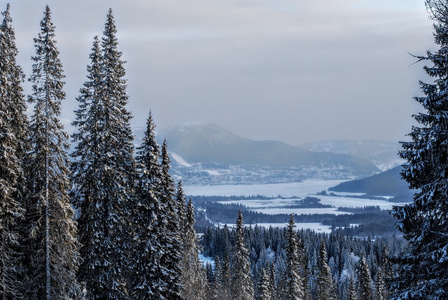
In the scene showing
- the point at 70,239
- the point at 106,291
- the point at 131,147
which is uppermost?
the point at 131,147

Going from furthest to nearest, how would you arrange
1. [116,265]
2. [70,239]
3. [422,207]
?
[116,265]
[70,239]
[422,207]

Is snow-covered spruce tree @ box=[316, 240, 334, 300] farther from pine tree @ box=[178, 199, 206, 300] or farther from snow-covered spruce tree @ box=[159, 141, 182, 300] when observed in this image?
snow-covered spruce tree @ box=[159, 141, 182, 300]

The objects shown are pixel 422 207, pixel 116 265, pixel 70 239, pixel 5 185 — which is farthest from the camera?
pixel 116 265

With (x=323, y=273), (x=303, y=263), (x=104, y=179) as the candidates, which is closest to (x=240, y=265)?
(x=323, y=273)

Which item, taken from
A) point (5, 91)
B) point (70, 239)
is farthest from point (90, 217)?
point (5, 91)

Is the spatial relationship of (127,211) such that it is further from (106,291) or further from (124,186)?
(106,291)

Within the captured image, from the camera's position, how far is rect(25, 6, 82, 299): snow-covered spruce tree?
23.0m

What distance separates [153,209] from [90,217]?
345 cm

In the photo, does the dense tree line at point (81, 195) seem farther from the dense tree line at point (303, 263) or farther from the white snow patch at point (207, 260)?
the white snow patch at point (207, 260)

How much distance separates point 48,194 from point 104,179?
3038mm

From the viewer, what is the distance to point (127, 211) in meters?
26.2

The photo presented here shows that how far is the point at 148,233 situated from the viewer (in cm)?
2525

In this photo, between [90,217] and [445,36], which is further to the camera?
[90,217]

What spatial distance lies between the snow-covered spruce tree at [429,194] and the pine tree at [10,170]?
1764 cm
